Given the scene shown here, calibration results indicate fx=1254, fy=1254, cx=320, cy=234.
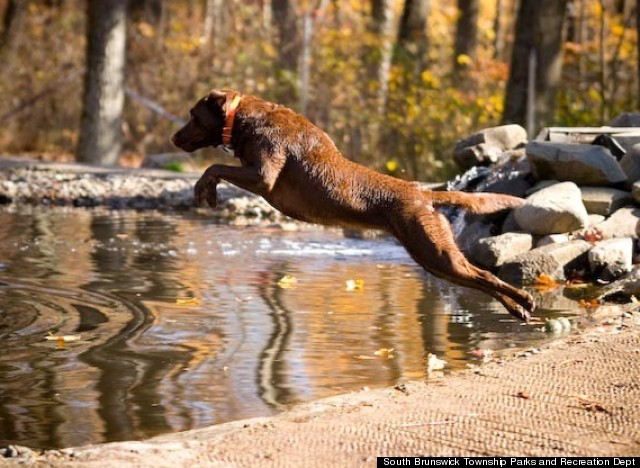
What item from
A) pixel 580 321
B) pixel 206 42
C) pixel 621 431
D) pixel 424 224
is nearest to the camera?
pixel 621 431

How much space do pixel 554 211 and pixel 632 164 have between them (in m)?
1.55

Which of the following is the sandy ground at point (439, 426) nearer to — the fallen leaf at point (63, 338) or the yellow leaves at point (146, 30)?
the fallen leaf at point (63, 338)

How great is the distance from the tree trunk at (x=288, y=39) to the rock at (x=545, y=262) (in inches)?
517

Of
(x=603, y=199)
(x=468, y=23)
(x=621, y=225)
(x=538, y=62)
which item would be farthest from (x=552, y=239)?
(x=468, y=23)

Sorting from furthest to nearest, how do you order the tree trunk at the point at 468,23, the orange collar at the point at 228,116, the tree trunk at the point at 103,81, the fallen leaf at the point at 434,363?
the tree trunk at the point at 468,23, the tree trunk at the point at 103,81, the orange collar at the point at 228,116, the fallen leaf at the point at 434,363

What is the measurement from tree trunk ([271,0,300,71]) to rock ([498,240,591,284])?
43.1ft

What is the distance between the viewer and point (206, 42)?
2459 centimetres

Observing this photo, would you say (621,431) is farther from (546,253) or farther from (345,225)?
(546,253)

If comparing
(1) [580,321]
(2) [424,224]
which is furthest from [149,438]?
(1) [580,321]

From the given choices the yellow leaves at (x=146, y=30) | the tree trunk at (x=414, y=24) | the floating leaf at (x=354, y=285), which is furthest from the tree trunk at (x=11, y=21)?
the floating leaf at (x=354, y=285)

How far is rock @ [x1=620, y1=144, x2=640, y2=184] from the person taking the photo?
1236cm

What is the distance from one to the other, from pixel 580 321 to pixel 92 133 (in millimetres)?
13829

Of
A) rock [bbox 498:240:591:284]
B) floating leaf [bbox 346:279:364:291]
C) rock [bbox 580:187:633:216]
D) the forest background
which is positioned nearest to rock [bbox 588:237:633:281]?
rock [bbox 498:240:591:284]

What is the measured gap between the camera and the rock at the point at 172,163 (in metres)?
20.2
